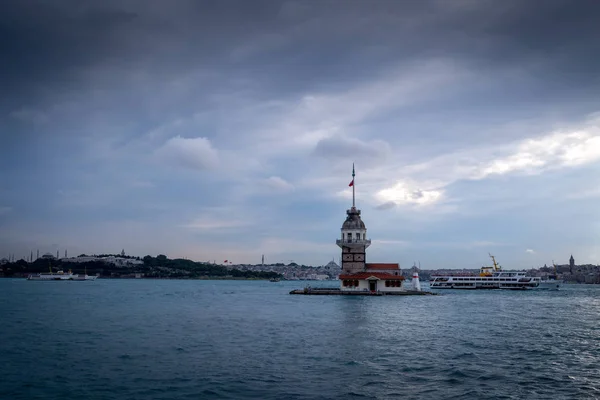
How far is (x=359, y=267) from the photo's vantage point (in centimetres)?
10281

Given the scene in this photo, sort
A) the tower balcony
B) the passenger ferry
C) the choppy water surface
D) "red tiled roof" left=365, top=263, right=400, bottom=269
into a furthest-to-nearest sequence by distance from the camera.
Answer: the passenger ferry → the tower balcony → "red tiled roof" left=365, top=263, right=400, bottom=269 → the choppy water surface

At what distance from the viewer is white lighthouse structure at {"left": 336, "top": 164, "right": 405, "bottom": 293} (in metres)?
96.8

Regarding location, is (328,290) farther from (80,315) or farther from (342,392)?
(342,392)

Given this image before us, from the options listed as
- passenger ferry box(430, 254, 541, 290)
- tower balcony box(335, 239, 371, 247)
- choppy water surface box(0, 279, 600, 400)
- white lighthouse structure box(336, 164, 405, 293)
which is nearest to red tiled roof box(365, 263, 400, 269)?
white lighthouse structure box(336, 164, 405, 293)

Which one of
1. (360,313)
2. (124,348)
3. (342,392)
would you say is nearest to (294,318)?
(360,313)

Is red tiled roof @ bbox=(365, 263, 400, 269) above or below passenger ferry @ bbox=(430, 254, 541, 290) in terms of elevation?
above

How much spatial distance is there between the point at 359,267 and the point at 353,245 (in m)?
4.77

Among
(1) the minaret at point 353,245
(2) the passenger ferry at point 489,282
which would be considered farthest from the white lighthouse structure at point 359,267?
(2) the passenger ferry at point 489,282

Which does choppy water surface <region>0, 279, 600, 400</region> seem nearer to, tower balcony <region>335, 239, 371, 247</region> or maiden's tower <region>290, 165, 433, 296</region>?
maiden's tower <region>290, 165, 433, 296</region>

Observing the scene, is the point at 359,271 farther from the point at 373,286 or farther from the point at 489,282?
the point at 489,282

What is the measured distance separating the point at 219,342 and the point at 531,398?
74.9 feet

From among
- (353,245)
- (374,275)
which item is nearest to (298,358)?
(374,275)

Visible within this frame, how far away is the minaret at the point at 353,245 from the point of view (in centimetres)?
10269

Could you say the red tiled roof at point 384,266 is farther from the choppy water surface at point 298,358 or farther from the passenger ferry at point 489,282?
the passenger ferry at point 489,282
